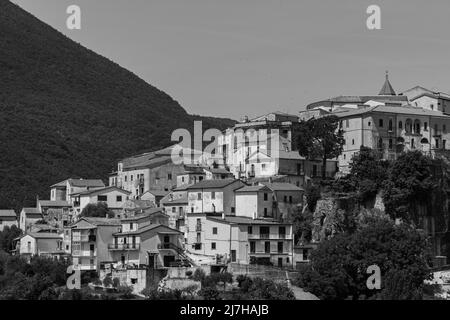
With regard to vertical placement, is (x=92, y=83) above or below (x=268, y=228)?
above

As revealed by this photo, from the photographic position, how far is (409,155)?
77.1 metres

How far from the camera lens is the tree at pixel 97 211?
83.4 metres

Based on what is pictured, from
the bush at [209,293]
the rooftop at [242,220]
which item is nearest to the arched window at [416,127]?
the rooftop at [242,220]

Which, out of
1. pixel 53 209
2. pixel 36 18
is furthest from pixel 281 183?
pixel 36 18

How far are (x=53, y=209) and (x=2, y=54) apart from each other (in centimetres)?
8498

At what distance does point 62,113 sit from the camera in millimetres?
156000

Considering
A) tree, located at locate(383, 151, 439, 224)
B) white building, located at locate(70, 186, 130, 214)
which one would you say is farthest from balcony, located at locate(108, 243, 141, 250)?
tree, located at locate(383, 151, 439, 224)

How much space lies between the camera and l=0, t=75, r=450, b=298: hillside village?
234 feet

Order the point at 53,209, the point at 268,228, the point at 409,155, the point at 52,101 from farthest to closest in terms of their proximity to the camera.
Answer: the point at 52,101
the point at 53,209
the point at 409,155
the point at 268,228

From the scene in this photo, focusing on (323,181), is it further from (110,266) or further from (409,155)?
(110,266)

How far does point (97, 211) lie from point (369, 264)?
24.5m

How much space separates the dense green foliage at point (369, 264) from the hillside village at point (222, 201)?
321 centimetres

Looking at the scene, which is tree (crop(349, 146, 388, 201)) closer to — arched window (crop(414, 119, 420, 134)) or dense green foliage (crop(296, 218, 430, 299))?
dense green foliage (crop(296, 218, 430, 299))
